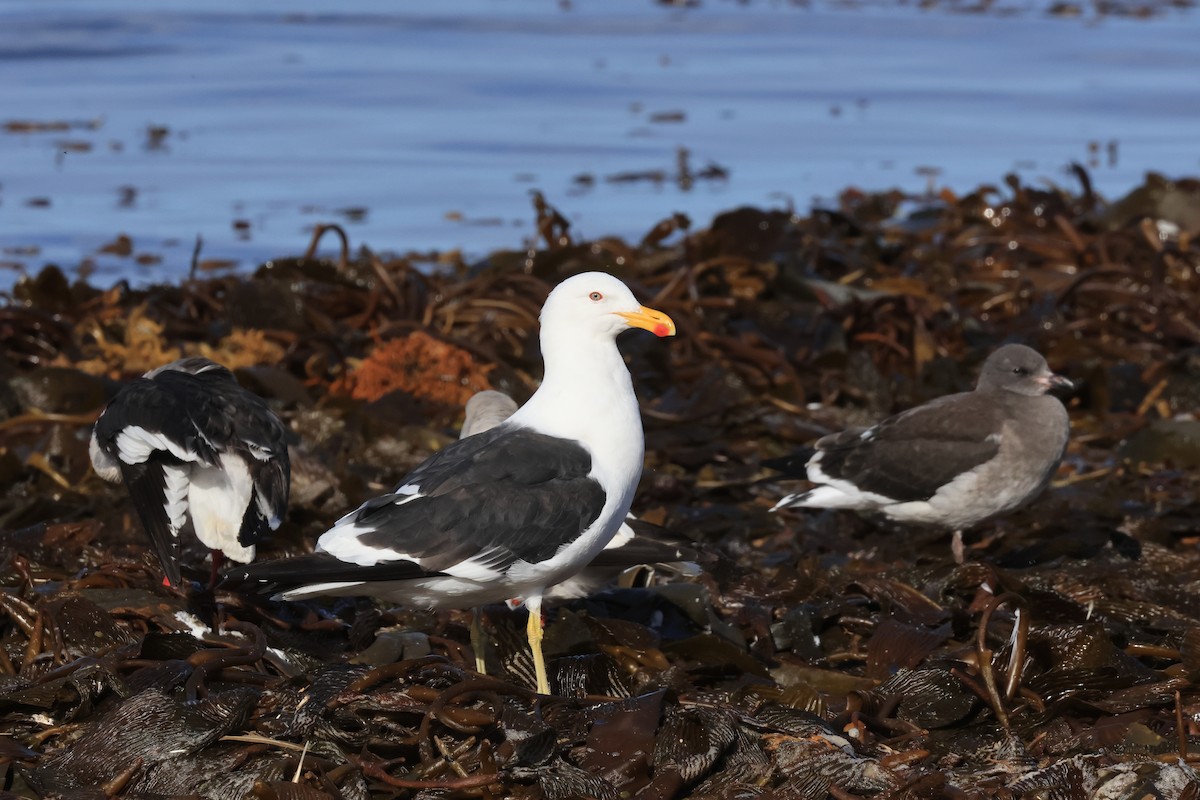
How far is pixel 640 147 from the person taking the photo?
45.5ft

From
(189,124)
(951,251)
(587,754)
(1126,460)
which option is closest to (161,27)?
(189,124)

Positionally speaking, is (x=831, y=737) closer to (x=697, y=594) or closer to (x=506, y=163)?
(x=697, y=594)

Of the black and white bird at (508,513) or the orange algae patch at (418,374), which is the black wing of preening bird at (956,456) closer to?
the orange algae patch at (418,374)

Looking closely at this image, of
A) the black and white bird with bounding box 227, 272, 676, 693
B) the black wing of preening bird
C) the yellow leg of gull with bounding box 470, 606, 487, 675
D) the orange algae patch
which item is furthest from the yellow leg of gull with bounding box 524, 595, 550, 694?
the orange algae patch

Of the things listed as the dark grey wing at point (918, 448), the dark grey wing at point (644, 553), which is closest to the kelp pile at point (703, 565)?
the dark grey wing at point (644, 553)

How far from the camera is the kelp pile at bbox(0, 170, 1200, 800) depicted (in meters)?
3.58

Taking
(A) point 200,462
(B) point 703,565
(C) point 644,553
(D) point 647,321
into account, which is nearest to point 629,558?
(C) point 644,553

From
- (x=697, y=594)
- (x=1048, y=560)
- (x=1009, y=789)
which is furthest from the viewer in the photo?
(x=1048, y=560)

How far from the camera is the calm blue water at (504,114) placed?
38.4 feet

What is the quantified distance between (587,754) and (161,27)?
18948 millimetres

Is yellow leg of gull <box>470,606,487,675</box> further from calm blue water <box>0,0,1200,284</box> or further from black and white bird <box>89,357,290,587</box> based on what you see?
calm blue water <box>0,0,1200,284</box>

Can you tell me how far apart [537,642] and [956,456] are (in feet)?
7.54

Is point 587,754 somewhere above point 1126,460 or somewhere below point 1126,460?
above

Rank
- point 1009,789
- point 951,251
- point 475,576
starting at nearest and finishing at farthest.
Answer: point 1009,789 → point 475,576 → point 951,251
